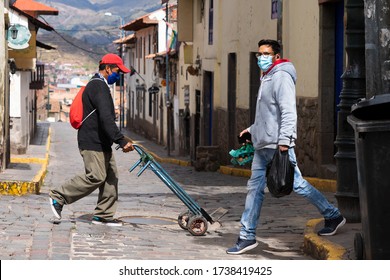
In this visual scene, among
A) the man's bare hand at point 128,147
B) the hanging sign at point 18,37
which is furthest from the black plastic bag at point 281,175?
the hanging sign at point 18,37

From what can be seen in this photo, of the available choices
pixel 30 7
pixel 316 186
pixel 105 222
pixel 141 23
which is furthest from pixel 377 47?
pixel 141 23

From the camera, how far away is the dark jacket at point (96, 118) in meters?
10.2

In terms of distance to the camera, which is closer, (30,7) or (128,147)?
(128,147)

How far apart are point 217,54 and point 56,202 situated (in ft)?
62.8

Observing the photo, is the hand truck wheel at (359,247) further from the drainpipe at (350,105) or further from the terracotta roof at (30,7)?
the terracotta roof at (30,7)

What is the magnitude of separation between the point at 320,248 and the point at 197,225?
6.22 feet

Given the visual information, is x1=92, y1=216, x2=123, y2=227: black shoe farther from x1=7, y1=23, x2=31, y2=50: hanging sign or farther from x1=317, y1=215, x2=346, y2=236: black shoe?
x1=7, y1=23, x2=31, y2=50: hanging sign

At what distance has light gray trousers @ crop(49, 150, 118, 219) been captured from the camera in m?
10.3

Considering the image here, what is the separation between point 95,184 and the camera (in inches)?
407

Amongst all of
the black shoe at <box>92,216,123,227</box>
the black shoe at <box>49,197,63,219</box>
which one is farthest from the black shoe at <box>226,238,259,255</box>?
the black shoe at <box>49,197,63,219</box>

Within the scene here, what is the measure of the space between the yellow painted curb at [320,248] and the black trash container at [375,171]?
1.31m

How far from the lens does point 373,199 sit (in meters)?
6.45

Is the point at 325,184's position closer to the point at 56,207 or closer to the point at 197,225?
the point at 197,225
